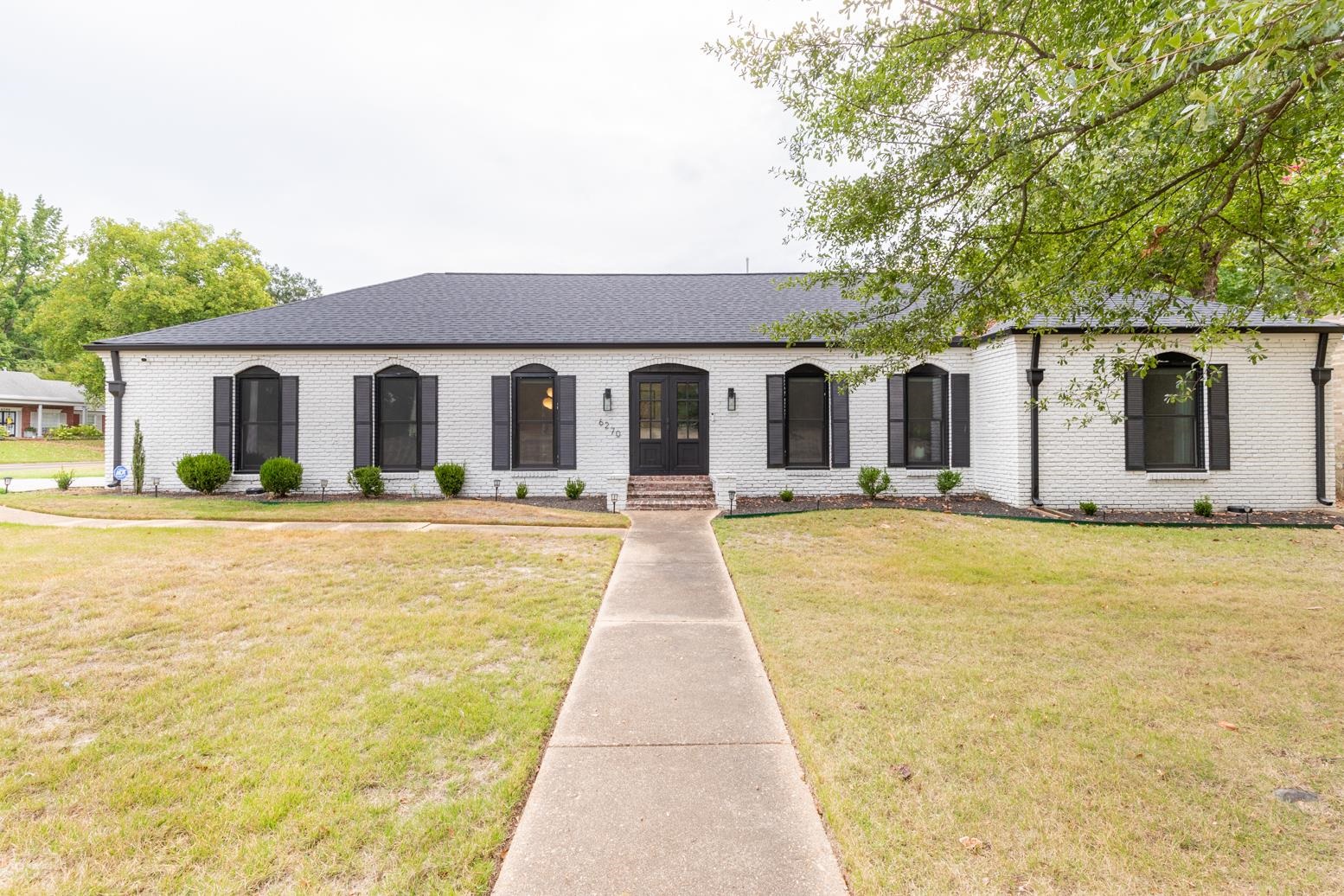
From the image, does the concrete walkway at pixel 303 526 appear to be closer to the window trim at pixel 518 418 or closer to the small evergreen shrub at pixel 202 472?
the small evergreen shrub at pixel 202 472

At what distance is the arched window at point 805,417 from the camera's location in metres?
12.3

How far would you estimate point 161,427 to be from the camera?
482 inches

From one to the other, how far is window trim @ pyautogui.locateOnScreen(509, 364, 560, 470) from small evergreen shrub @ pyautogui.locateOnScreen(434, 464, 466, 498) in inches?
45.2

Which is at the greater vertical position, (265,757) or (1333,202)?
(1333,202)

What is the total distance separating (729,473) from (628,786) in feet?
32.6

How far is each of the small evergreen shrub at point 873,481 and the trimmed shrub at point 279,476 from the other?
12123mm

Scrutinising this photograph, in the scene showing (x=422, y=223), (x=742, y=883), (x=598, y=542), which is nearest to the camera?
(x=742, y=883)

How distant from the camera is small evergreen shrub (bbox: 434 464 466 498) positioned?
39.0ft

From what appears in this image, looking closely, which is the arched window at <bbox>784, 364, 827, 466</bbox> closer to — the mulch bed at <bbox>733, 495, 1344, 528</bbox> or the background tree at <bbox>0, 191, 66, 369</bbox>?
the mulch bed at <bbox>733, 495, 1344, 528</bbox>

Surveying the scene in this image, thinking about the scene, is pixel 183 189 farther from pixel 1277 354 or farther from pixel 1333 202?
pixel 1277 354

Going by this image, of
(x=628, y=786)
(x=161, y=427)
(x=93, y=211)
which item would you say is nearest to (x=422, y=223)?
(x=93, y=211)

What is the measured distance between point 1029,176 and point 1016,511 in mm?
7702

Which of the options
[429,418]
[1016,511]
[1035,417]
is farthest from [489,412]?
[1035,417]

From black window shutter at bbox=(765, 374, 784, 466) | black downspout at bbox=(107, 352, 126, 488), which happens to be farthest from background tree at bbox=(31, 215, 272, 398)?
black window shutter at bbox=(765, 374, 784, 466)
